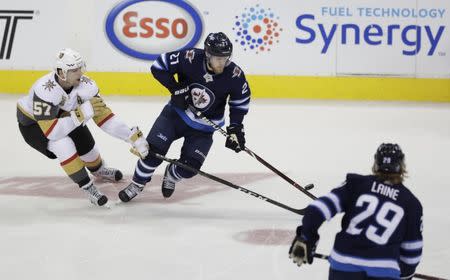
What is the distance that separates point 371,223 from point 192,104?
2341 millimetres

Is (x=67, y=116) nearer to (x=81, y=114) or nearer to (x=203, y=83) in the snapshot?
(x=81, y=114)

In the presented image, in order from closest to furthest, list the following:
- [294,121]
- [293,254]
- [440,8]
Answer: [293,254] → [294,121] → [440,8]

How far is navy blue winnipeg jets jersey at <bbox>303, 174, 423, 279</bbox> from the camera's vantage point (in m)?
2.72

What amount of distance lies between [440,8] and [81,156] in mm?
4468

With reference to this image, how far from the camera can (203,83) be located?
4844 millimetres

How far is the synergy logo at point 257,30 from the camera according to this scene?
848 cm

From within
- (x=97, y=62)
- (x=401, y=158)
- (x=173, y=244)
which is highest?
(x=401, y=158)

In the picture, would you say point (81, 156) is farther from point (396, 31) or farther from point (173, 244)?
point (396, 31)

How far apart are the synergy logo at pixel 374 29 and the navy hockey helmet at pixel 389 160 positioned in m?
5.78

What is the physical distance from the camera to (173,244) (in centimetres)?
423

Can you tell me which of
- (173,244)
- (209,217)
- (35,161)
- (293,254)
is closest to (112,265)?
(173,244)

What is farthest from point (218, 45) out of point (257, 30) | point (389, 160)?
point (257, 30)

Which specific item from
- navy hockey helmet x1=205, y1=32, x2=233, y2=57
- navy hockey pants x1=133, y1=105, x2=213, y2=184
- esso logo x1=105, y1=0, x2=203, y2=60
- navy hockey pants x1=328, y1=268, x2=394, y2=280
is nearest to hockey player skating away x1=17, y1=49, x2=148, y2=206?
navy hockey pants x1=133, y1=105, x2=213, y2=184

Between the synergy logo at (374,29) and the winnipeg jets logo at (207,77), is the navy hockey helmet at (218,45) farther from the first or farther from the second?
the synergy logo at (374,29)
